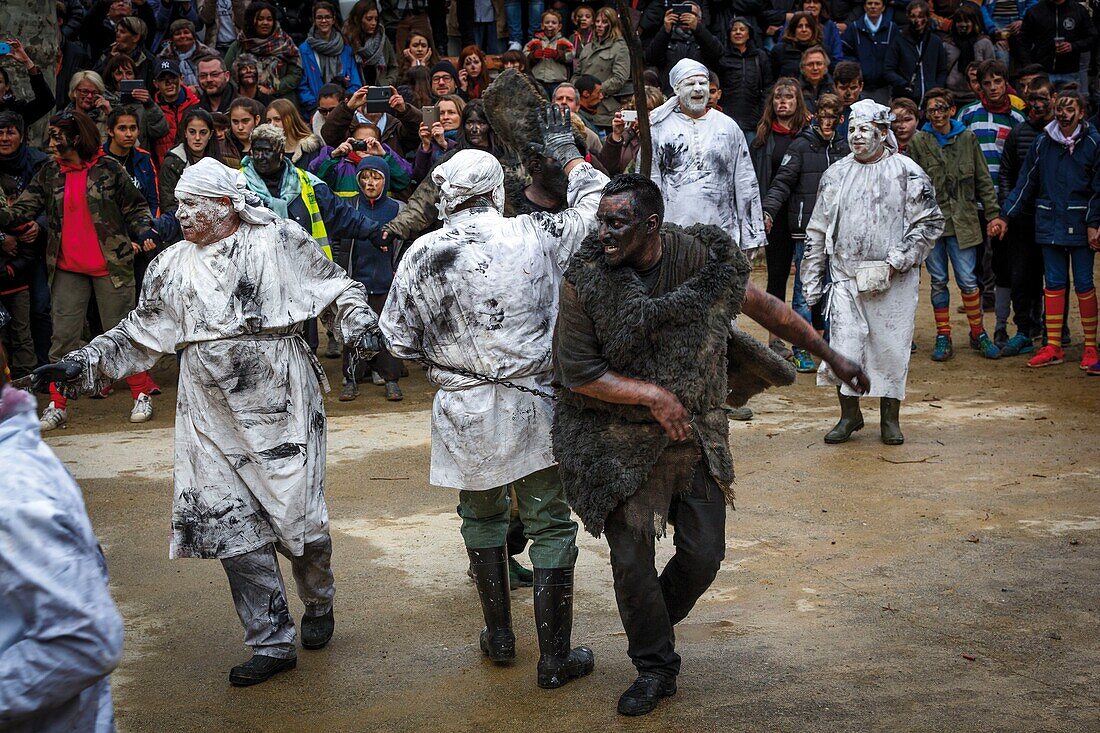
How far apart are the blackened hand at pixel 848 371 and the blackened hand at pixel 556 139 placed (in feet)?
4.57

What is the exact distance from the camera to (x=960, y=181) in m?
10.6

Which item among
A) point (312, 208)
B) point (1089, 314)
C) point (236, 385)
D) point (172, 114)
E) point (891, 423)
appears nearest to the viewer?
point (236, 385)

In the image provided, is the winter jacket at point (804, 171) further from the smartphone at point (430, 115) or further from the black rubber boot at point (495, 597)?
the black rubber boot at point (495, 597)

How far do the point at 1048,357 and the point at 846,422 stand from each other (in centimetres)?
296

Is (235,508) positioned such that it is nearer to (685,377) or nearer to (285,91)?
(685,377)

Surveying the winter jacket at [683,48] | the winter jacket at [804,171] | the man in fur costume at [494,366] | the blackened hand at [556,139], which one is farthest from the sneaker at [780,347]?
the man in fur costume at [494,366]

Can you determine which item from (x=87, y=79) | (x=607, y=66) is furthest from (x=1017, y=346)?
(x=87, y=79)

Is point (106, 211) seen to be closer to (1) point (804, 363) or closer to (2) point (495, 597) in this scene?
(1) point (804, 363)

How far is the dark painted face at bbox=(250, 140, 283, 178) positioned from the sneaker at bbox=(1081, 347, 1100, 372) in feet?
21.1

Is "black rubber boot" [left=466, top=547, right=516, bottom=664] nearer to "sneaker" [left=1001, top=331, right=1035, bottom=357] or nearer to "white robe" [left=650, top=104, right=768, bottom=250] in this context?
"white robe" [left=650, top=104, right=768, bottom=250]

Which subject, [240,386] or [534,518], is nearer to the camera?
[534,518]

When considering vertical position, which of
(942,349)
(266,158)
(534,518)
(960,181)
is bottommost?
(942,349)

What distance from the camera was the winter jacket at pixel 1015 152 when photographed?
10.5 m

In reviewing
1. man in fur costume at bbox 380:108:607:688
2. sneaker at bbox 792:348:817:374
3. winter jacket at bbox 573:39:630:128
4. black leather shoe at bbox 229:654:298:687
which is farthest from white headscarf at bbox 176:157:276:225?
winter jacket at bbox 573:39:630:128
